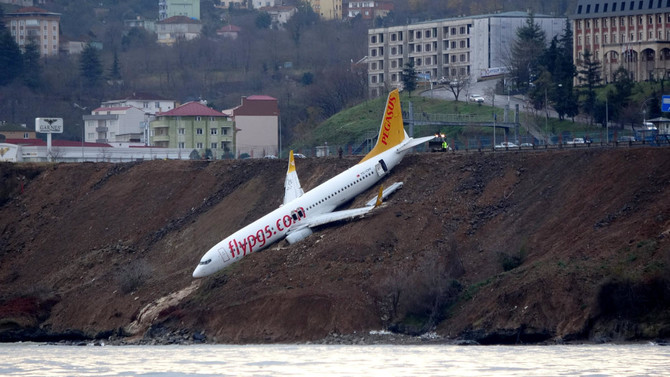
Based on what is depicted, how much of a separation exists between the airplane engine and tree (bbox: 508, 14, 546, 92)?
84732 mm

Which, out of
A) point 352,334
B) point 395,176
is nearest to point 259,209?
point 395,176

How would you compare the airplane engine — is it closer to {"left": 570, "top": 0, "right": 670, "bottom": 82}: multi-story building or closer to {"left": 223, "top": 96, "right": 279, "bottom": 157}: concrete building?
{"left": 570, "top": 0, "right": 670, "bottom": 82}: multi-story building

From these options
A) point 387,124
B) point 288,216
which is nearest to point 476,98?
point 387,124

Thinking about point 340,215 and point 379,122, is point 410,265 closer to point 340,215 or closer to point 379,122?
point 340,215

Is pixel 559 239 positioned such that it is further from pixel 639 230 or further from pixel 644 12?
pixel 644 12

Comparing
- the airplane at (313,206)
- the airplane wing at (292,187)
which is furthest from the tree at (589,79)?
the airplane wing at (292,187)

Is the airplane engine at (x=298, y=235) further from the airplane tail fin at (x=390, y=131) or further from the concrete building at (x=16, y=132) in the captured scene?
the concrete building at (x=16, y=132)

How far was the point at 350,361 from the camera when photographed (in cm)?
6347

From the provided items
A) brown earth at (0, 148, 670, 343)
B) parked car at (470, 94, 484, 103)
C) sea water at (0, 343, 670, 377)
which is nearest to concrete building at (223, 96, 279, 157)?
parked car at (470, 94, 484, 103)

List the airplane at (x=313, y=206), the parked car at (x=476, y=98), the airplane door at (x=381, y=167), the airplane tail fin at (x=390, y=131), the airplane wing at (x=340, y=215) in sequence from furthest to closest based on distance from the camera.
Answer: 1. the parked car at (x=476, y=98)
2. the airplane tail fin at (x=390, y=131)
3. the airplane door at (x=381, y=167)
4. the airplane at (x=313, y=206)
5. the airplane wing at (x=340, y=215)

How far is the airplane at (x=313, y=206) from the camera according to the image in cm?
8644

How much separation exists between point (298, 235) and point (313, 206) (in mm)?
2468

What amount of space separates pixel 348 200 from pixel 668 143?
2216 centimetres

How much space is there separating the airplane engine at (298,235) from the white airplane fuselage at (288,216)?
0.59 m
